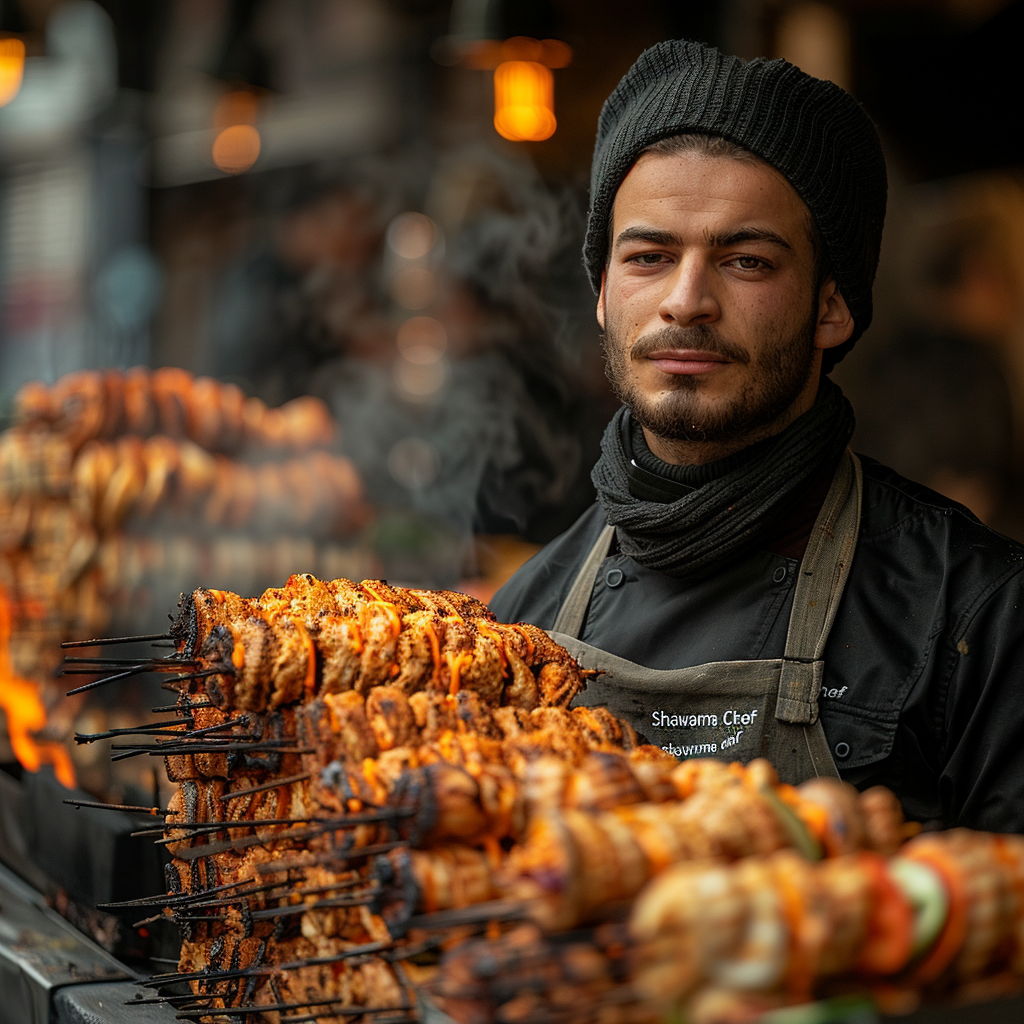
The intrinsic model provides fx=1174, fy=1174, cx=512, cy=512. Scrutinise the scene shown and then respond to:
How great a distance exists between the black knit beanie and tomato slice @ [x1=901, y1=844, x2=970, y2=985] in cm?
199

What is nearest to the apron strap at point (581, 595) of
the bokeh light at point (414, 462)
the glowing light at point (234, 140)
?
the bokeh light at point (414, 462)

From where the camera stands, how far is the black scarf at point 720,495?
3.19 meters

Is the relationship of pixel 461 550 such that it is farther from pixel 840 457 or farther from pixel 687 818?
pixel 687 818

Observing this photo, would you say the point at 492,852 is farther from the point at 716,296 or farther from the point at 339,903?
the point at 716,296

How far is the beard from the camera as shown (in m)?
3.18

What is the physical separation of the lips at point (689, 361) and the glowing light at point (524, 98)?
4678mm

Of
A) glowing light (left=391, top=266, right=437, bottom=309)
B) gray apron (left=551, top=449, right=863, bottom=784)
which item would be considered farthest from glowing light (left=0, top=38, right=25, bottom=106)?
gray apron (left=551, top=449, right=863, bottom=784)

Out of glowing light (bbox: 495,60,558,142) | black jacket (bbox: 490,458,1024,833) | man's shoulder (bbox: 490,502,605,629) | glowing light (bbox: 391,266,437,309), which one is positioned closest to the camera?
black jacket (bbox: 490,458,1024,833)

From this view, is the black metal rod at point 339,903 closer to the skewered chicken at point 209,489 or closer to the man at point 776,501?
the man at point 776,501

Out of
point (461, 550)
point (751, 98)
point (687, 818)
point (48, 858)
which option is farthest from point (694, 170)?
point (461, 550)

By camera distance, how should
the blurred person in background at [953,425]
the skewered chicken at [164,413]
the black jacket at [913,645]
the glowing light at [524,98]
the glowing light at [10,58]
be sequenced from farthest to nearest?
the glowing light at [10,58], the glowing light at [524,98], the blurred person in background at [953,425], the skewered chicken at [164,413], the black jacket at [913,645]

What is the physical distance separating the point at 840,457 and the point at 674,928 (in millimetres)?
2088

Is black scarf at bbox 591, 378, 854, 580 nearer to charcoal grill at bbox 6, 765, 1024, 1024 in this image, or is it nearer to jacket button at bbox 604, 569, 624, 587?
jacket button at bbox 604, 569, 624, 587

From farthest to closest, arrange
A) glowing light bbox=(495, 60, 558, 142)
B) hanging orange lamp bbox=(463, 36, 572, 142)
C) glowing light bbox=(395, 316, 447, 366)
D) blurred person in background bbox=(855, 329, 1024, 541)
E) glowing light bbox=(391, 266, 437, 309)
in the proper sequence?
1. glowing light bbox=(391, 266, 437, 309)
2. glowing light bbox=(395, 316, 447, 366)
3. glowing light bbox=(495, 60, 558, 142)
4. blurred person in background bbox=(855, 329, 1024, 541)
5. hanging orange lamp bbox=(463, 36, 572, 142)
